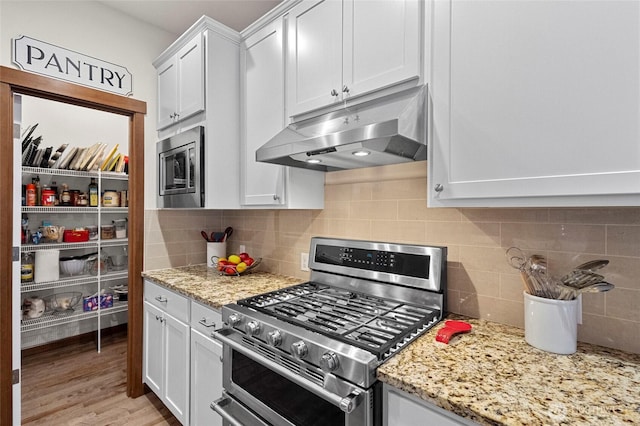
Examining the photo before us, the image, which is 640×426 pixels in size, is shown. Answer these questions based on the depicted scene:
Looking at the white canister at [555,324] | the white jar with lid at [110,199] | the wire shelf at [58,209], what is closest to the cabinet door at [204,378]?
the white canister at [555,324]

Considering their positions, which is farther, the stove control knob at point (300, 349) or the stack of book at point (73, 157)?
the stack of book at point (73, 157)

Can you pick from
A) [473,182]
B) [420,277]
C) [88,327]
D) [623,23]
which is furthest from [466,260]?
[88,327]

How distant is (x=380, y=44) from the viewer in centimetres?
127

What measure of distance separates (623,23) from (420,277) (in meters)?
1.01

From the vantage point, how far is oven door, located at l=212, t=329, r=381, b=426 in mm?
935

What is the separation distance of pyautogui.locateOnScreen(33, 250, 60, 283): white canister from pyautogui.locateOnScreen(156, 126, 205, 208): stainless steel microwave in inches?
54.7

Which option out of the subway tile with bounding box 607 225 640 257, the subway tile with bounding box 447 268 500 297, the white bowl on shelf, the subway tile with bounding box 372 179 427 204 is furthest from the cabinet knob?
the white bowl on shelf

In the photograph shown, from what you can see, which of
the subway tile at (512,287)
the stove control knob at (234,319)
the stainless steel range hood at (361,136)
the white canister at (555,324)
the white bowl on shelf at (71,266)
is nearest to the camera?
the white canister at (555,324)

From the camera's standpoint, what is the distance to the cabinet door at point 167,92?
85.8 inches

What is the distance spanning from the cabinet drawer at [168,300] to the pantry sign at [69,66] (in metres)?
1.39

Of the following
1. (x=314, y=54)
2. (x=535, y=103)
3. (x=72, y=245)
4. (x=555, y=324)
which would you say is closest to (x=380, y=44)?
(x=314, y=54)

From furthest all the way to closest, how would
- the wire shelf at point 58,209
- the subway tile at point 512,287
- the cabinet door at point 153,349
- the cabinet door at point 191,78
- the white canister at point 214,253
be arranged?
the wire shelf at point 58,209, the white canister at point 214,253, the cabinet door at point 153,349, the cabinet door at point 191,78, the subway tile at point 512,287

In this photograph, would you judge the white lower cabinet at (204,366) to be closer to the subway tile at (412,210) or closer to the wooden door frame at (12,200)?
the wooden door frame at (12,200)

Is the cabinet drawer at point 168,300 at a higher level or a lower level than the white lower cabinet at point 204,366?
higher
